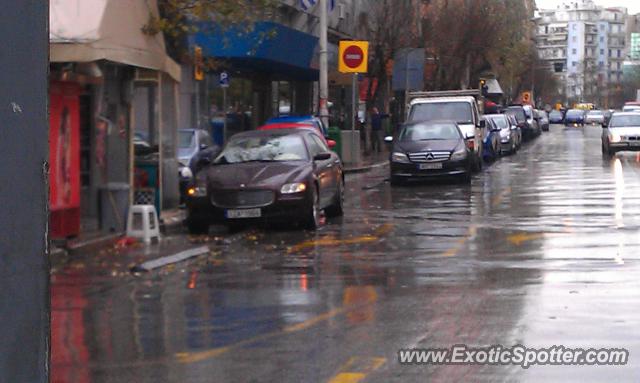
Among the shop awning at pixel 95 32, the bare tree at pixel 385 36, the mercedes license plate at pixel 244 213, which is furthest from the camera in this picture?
the bare tree at pixel 385 36

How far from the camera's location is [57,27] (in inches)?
523

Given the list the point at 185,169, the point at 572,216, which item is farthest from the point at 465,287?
the point at 185,169

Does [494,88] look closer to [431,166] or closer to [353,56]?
[353,56]

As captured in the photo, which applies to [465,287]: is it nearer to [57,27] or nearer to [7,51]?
[57,27]

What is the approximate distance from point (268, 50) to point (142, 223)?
1612 centimetres

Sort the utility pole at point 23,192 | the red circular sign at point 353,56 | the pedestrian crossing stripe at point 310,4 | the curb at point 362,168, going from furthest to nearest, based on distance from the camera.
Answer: the pedestrian crossing stripe at point 310,4 < the curb at point 362,168 < the red circular sign at point 353,56 < the utility pole at point 23,192

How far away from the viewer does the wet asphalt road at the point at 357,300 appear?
6.96m

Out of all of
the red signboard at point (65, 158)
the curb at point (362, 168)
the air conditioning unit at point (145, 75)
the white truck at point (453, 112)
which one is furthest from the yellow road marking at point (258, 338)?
the curb at point (362, 168)

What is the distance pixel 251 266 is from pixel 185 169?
9.02 metres

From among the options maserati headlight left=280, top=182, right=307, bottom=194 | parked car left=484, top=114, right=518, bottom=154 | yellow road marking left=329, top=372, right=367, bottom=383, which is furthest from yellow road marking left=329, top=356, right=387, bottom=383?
parked car left=484, top=114, right=518, bottom=154

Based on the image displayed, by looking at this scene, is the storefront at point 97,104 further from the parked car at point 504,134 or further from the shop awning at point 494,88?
the shop awning at point 494,88

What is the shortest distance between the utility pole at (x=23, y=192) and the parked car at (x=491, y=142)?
33.1 m

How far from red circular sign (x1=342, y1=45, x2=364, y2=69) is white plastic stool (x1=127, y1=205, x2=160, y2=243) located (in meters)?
16.9

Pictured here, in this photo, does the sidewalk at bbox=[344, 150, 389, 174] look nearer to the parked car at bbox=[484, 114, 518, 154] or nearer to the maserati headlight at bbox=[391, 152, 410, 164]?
the parked car at bbox=[484, 114, 518, 154]
